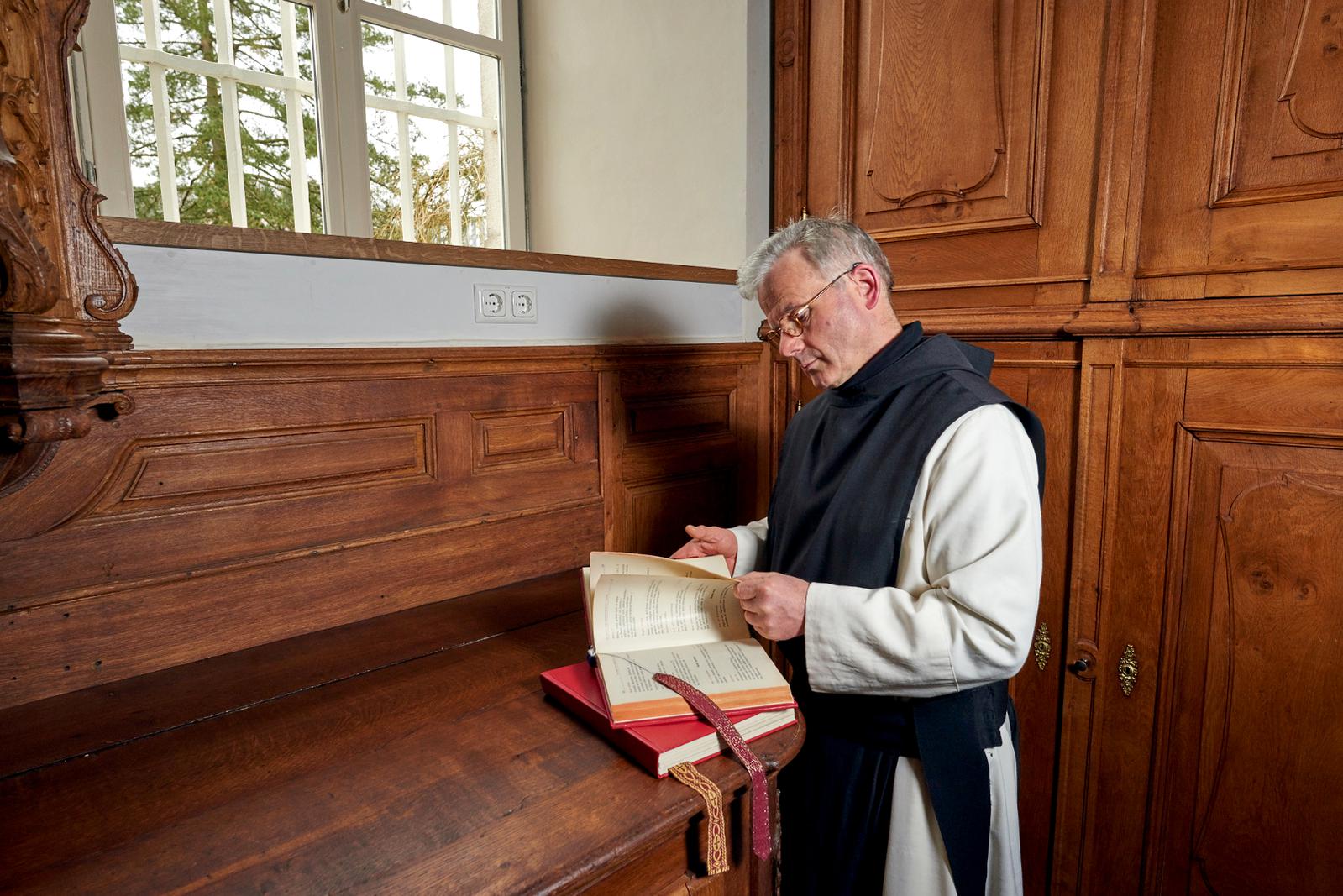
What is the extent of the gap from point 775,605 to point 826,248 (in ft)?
2.16

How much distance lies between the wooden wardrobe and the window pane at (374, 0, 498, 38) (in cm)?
150

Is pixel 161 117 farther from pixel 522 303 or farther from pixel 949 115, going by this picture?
pixel 949 115

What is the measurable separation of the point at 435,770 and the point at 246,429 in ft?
2.44

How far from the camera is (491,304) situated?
173 centimetres

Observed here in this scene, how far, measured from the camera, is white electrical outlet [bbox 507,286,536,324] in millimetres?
1769

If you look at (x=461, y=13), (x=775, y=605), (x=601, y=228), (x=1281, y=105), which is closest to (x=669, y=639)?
(x=775, y=605)

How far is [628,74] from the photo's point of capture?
2.47 m

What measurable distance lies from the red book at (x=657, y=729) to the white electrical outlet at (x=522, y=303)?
0.91m

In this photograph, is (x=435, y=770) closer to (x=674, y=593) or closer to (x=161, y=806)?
(x=161, y=806)

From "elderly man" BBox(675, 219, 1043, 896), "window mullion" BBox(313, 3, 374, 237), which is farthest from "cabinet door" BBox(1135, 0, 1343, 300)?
"window mullion" BBox(313, 3, 374, 237)

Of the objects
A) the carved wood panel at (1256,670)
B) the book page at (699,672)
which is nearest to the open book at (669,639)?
the book page at (699,672)

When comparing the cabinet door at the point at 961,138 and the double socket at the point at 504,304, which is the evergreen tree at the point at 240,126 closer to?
the double socket at the point at 504,304

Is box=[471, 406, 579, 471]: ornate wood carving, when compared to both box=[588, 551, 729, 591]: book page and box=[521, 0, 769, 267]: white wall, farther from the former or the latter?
box=[521, 0, 769, 267]: white wall

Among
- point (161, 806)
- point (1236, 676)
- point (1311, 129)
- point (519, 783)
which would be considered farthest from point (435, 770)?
point (1311, 129)
